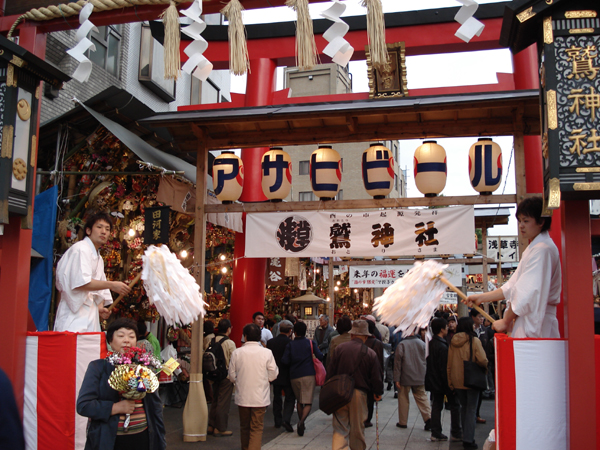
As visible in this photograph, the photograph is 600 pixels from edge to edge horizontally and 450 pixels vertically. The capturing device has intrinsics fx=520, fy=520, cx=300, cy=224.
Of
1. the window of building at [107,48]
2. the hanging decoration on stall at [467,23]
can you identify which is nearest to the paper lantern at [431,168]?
the hanging decoration on stall at [467,23]

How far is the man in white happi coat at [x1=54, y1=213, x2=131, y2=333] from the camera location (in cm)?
558

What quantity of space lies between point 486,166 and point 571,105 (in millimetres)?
4202

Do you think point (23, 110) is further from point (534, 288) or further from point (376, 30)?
point (534, 288)

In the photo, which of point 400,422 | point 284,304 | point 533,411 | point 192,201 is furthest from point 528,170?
point 284,304

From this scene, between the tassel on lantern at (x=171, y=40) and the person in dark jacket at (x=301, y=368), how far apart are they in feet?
18.8

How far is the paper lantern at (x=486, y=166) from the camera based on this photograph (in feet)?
28.1

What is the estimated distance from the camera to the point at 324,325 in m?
15.2

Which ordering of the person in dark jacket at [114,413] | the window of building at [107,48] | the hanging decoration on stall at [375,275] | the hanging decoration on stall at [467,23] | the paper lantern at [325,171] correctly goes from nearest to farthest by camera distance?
the person in dark jacket at [114,413] → the hanging decoration on stall at [467,23] → the paper lantern at [325,171] → the window of building at [107,48] → the hanging decoration on stall at [375,275]

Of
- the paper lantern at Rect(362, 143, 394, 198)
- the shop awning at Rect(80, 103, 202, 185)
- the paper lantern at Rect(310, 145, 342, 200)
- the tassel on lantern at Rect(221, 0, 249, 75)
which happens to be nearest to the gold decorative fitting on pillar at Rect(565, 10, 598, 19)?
the tassel on lantern at Rect(221, 0, 249, 75)

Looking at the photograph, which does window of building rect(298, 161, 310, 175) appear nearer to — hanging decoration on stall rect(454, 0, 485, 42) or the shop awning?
the shop awning

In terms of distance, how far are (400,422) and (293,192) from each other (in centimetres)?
3261

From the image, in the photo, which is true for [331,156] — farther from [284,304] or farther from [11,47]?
[284,304]

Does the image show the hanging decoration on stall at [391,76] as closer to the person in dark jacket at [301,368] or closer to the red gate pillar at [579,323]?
the person in dark jacket at [301,368]

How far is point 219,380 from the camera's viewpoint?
9555 mm
